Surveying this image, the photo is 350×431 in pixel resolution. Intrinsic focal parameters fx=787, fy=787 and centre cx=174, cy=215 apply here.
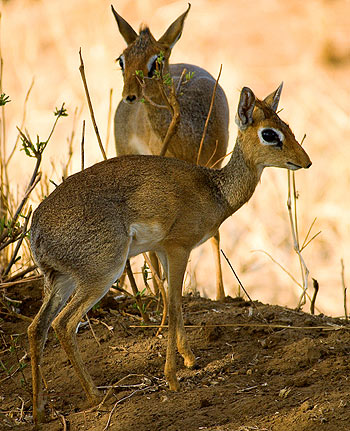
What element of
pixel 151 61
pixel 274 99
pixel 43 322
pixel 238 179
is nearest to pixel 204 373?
pixel 43 322

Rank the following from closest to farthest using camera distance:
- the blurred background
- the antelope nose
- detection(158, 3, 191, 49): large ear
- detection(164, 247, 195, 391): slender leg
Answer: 1. detection(164, 247, 195, 391): slender leg
2. the antelope nose
3. detection(158, 3, 191, 49): large ear
4. the blurred background

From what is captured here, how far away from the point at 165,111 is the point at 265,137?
2.20 m

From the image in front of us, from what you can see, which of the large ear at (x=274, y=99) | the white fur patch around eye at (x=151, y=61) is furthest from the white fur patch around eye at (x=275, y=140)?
the white fur patch around eye at (x=151, y=61)

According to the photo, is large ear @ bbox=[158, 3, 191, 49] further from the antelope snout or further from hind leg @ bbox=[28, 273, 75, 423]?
hind leg @ bbox=[28, 273, 75, 423]

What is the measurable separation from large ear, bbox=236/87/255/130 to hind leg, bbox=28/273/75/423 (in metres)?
1.49

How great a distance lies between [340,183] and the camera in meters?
11.3

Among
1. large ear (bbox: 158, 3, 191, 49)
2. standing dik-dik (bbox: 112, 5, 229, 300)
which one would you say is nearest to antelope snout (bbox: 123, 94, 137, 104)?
standing dik-dik (bbox: 112, 5, 229, 300)

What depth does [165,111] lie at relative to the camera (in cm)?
703

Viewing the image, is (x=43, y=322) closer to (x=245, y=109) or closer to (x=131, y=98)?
(x=245, y=109)

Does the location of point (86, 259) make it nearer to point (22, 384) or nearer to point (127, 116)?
point (22, 384)

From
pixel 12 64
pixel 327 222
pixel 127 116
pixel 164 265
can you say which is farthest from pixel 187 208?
pixel 12 64

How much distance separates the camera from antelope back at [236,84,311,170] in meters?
4.90

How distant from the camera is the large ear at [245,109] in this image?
4934 millimetres

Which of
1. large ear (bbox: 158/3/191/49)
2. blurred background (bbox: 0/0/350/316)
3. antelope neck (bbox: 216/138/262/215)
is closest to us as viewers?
antelope neck (bbox: 216/138/262/215)
